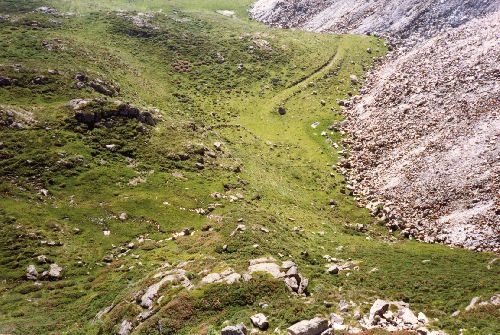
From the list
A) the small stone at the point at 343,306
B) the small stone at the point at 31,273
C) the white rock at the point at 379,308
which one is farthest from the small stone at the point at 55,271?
the white rock at the point at 379,308

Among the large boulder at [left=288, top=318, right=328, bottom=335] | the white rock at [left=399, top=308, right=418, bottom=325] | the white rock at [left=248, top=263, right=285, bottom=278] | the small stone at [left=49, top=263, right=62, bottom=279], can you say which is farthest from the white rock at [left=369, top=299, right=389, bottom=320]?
the small stone at [left=49, top=263, right=62, bottom=279]

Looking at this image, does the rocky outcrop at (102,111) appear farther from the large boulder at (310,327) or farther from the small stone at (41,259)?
the large boulder at (310,327)

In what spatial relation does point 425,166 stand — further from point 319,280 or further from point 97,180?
point 97,180

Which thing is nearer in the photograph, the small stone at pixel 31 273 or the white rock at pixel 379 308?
the white rock at pixel 379 308

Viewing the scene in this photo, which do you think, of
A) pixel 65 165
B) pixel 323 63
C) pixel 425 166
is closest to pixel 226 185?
pixel 65 165

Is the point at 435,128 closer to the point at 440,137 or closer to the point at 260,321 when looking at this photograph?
the point at 440,137

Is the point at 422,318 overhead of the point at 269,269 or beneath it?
overhead

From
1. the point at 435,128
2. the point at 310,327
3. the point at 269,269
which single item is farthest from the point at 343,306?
the point at 435,128
